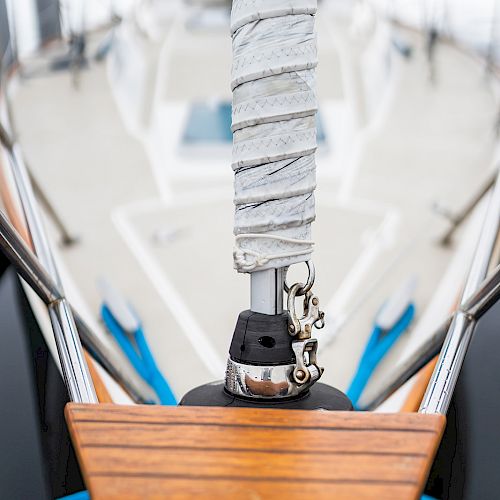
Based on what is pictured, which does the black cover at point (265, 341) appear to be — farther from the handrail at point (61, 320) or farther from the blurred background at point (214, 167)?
the blurred background at point (214, 167)

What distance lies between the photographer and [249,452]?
3.77 feet

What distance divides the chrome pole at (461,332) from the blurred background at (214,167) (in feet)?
1.28

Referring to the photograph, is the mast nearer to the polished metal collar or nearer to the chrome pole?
the polished metal collar

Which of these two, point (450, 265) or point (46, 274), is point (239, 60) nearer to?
point (46, 274)

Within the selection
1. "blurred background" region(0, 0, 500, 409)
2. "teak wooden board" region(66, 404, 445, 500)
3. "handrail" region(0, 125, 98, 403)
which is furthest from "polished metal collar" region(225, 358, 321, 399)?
"blurred background" region(0, 0, 500, 409)

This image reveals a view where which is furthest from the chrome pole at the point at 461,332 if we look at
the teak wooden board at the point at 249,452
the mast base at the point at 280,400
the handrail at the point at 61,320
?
the handrail at the point at 61,320

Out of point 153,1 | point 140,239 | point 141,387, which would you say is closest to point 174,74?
point 140,239

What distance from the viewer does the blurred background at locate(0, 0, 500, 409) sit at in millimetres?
2545

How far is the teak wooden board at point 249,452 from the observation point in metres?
1.06

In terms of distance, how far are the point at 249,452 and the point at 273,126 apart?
55cm

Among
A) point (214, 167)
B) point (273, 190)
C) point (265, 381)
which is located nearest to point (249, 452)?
point (265, 381)

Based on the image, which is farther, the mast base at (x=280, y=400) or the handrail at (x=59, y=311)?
the handrail at (x=59, y=311)

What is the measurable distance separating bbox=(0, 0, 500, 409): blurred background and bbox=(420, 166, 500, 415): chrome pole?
1.28 ft

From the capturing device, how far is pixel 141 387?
84.7 inches
